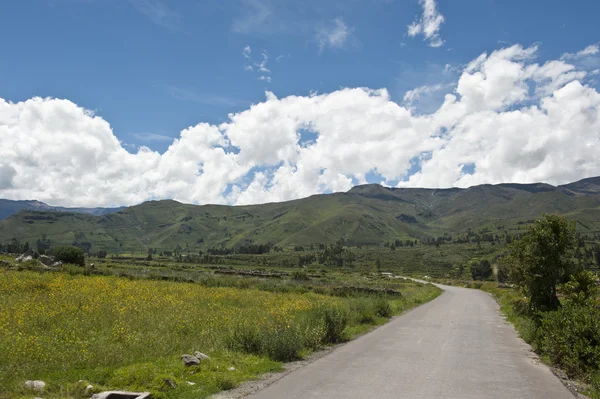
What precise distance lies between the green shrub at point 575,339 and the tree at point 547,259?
12.1ft

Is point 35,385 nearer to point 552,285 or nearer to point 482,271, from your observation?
point 552,285

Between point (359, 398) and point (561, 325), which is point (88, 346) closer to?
point (359, 398)

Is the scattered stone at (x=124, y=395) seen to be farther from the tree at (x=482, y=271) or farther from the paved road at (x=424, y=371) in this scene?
the tree at (x=482, y=271)

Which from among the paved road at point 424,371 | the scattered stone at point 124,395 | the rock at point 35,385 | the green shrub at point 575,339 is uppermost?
the green shrub at point 575,339

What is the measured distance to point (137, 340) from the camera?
12.9m

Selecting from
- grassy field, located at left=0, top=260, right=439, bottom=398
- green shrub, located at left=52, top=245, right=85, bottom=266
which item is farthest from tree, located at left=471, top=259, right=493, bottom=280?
grassy field, located at left=0, top=260, right=439, bottom=398


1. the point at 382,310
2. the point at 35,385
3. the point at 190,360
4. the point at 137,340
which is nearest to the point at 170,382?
the point at 190,360

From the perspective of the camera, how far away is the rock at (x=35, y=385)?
8.54 m

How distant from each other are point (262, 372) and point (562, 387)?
8.47 m

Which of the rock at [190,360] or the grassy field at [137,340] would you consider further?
the rock at [190,360]

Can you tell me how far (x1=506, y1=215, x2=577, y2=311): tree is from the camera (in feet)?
57.7

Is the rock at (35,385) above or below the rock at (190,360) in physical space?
above

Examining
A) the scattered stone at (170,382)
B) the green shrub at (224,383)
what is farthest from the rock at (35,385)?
the green shrub at (224,383)

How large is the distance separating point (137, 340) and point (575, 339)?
45.7 ft
